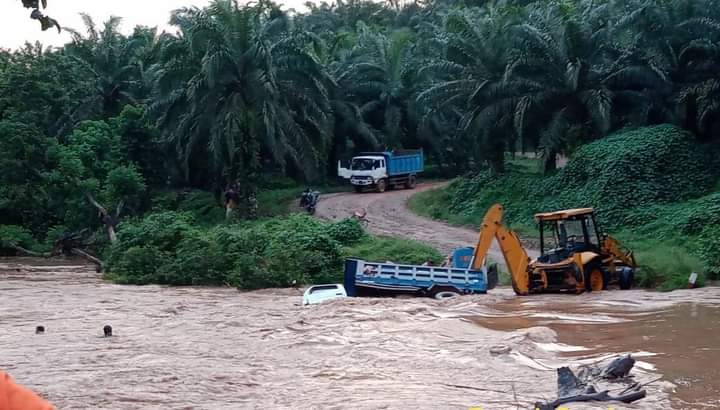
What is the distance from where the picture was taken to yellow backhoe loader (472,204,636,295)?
1759cm

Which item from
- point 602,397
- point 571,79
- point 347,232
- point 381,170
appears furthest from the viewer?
point 381,170

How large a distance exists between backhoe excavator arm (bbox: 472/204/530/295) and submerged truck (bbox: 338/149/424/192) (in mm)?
22071

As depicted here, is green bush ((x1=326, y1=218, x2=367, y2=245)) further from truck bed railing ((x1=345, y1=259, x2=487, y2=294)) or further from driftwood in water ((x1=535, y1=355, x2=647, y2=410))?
driftwood in water ((x1=535, y1=355, x2=647, y2=410))

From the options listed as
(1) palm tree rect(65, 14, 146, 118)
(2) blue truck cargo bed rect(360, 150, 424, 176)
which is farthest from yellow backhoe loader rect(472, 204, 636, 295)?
(1) palm tree rect(65, 14, 146, 118)

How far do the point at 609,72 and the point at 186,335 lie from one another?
69.0 feet

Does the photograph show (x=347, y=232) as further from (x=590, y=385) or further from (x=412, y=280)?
(x=590, y=385)

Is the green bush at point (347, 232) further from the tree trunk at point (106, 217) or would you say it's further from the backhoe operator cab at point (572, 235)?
the tree trunk at point (106, 217)

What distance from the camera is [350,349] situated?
42.8 feet

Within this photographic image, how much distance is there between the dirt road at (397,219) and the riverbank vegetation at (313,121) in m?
2.00

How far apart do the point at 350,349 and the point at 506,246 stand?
19.1 ft

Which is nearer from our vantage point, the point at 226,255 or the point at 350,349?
the point at 350,349

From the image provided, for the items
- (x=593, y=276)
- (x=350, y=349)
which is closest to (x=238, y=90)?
(x=593, y=276)

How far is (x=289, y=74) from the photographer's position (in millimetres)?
32406

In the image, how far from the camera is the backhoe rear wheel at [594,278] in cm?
1759
